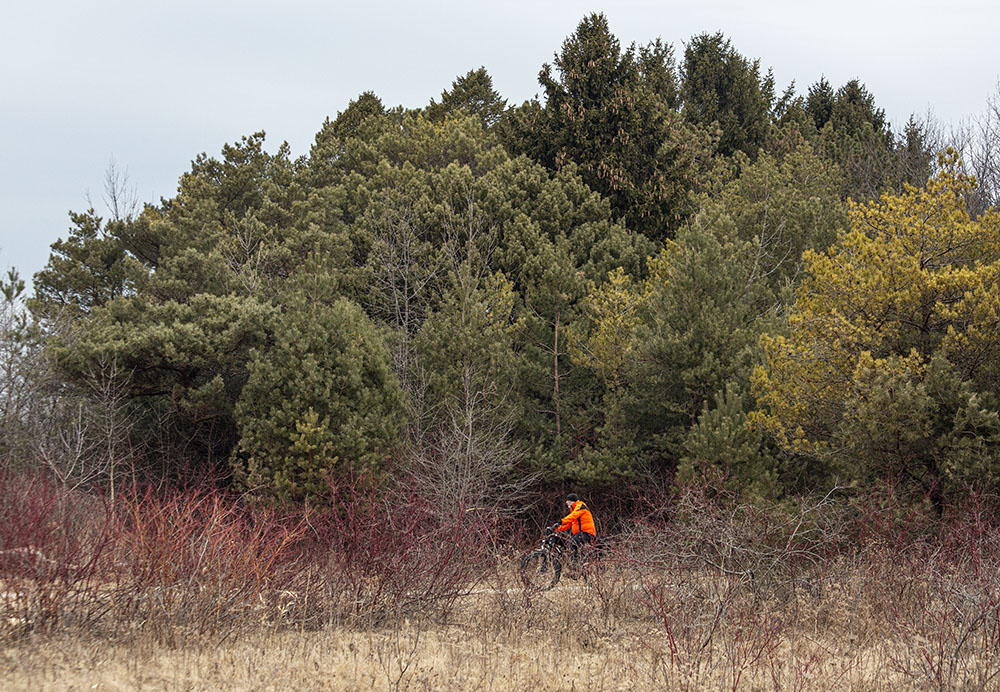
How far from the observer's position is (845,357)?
15.9 meters

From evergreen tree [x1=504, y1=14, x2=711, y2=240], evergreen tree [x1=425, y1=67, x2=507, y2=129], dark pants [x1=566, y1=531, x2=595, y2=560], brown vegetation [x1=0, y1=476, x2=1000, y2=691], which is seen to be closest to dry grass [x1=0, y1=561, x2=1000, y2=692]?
brown vegetation [x1=0, y1=476, x2=1000, y2=691]

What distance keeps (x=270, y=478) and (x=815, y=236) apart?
16.9m

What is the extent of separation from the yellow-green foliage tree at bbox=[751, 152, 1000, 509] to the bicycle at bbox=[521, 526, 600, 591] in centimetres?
570

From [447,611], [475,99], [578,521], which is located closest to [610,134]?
Result: [475,99]

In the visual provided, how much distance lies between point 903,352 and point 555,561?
7771 mm

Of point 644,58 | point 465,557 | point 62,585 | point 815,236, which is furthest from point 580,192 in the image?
point 62,585

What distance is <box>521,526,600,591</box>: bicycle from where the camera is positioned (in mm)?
11195

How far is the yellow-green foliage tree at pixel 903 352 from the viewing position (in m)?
14.5

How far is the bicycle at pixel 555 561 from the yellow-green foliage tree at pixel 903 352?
5.70m

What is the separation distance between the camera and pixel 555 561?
40.7ft

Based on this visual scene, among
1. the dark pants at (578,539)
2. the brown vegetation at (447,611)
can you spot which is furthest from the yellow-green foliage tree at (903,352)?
the dark pants at (578,539)

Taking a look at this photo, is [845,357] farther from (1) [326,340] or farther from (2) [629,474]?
(1) [326,340]

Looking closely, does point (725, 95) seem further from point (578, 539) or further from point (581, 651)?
point (581, 651)

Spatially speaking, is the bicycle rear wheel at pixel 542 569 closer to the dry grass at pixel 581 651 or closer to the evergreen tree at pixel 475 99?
the dry grass at pixel 581 651
